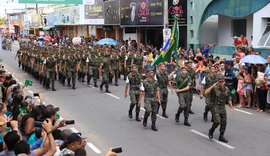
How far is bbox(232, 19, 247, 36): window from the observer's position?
2287 cm

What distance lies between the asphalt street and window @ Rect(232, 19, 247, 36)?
973 cm

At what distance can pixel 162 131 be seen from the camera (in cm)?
1064

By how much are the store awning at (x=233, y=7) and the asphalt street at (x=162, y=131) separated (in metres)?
7.74

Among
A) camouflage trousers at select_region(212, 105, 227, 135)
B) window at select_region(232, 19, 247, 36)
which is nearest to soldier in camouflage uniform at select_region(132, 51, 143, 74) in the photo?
window at select_region(232, 19, 247, 36)

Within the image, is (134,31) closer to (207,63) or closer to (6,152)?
(207,63)

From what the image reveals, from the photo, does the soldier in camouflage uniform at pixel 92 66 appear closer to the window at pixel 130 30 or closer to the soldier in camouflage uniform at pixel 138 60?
the soldier in camouflage uniform at pixel 138 60

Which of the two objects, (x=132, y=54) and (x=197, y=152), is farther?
(x=132, y=54)

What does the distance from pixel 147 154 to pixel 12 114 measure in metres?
3.01

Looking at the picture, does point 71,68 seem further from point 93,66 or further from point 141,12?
point 141,12

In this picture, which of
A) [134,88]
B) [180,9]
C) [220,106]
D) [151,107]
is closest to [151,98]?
[151,107]

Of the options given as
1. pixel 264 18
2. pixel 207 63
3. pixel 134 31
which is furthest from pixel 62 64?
pixel 134 31

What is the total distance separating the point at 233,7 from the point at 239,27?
2049 millimetres

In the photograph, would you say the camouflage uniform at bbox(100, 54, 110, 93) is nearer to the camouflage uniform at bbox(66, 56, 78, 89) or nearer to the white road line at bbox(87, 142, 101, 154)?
the camouflage uniform at bbox(66, 56, 78, 89)

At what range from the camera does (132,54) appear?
19844 mm
